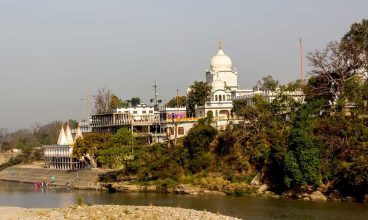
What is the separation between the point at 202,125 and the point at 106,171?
11.2 meters

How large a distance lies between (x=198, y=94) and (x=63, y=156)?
17.6 metres

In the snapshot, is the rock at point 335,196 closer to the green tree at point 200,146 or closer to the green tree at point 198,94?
the green tree at point 200,146

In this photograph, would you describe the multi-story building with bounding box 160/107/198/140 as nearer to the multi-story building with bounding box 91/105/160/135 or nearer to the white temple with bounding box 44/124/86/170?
the multi-story building with bounding box 91/105/160/135

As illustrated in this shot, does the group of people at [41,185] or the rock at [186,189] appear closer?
the rock at [186,189]

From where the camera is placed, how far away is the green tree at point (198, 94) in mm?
70500

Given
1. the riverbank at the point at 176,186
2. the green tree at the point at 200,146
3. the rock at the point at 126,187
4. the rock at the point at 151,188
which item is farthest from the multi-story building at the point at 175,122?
the rock at the point at 151,188

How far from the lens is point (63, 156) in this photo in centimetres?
7444

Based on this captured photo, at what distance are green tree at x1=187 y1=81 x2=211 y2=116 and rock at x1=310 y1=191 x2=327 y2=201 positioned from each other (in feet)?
91.3

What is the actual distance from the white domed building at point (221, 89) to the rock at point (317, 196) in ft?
55.8

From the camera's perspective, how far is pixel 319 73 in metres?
52.5

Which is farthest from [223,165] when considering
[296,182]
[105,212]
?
[105,212]

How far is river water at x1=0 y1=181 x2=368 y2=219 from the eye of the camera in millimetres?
36469

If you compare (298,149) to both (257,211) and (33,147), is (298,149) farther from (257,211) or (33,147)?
(33,147)

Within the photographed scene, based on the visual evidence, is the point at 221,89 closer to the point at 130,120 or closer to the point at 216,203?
the point at 130,120
